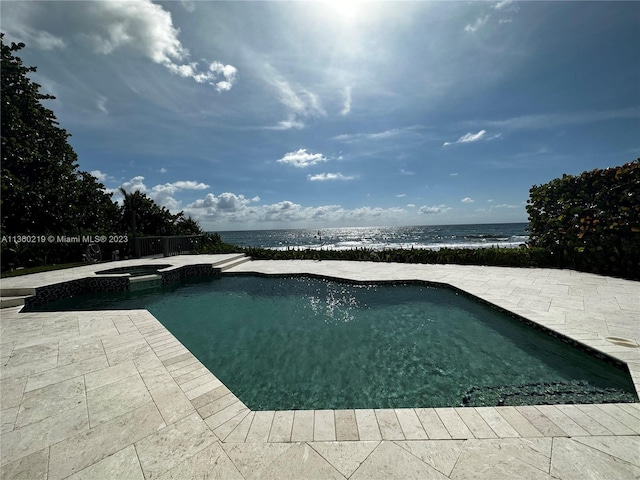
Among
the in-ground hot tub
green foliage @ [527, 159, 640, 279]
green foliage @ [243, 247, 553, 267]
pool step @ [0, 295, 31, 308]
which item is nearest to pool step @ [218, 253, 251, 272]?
green foliage @ [243, 247, 553, 267]

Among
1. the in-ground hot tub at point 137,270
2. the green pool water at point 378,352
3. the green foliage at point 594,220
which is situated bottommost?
the green pool water at point 378,352

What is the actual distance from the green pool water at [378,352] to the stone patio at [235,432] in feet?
1.83

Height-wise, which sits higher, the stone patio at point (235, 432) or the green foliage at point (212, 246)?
the green foliage at point (212, 246)

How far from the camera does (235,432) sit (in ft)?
8.77

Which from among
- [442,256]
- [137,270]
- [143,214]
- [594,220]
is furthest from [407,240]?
[137,270]

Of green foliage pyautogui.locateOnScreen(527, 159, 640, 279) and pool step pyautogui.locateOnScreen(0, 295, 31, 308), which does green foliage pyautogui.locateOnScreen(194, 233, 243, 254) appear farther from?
green foliage pyautogui.locateOnScreen(527, 159, 640, 279)

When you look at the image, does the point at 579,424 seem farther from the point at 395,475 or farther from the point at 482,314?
the point at 482,314

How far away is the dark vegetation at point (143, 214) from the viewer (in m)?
9.37

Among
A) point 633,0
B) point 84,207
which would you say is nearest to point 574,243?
point 633,0

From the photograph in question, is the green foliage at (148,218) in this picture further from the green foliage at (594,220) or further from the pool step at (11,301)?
the green foliage at (594,220)

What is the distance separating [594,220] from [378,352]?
Answer: 38.6 ft

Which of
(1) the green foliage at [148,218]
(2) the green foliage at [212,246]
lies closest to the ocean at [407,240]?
(2) the green foliage at [212,246]

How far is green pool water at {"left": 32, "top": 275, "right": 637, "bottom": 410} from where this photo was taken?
145 inches

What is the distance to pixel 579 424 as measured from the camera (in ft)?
8.97
